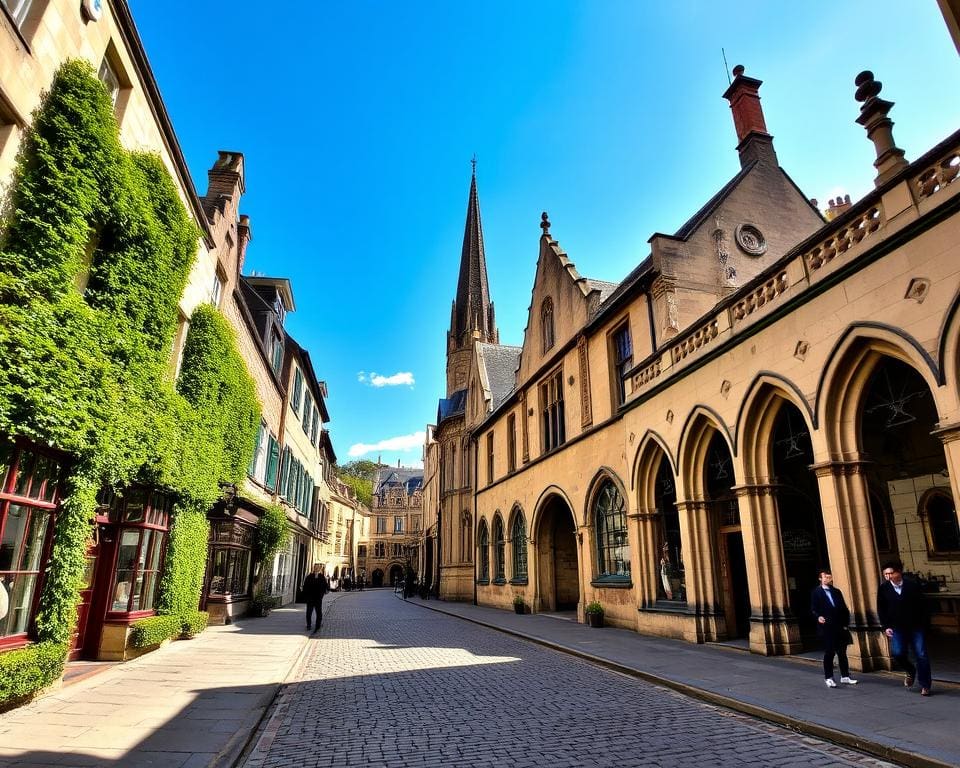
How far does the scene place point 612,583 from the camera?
628 inches

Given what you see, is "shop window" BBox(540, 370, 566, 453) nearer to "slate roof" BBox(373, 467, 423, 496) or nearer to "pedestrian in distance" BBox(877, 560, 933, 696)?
"pedestrian in distance" BBox(877, 560, 933, 696)

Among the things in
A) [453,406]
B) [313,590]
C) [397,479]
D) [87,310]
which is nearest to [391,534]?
[397,479]

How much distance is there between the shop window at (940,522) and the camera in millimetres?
12055

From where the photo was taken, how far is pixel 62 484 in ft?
25.0

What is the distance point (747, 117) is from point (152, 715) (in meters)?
21.3

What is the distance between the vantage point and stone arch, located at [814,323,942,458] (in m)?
8.22

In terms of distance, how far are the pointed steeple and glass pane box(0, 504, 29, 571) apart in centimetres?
4835

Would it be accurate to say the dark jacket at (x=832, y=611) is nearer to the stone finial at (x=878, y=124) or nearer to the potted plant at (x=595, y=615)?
the stone finial at (x=878, y=124)

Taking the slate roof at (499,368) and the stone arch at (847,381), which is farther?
the slate roof at (499,368)

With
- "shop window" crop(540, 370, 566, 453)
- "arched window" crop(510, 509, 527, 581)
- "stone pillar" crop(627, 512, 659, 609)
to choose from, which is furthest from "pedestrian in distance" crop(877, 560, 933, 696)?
"arched window" crop(510, 509, 527, 581)

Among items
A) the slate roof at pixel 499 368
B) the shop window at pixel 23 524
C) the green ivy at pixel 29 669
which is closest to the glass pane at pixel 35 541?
the shop window at pixel 23 524

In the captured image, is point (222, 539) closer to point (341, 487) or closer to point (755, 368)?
point (755, 368)

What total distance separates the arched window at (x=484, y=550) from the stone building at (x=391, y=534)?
47472 millimetres

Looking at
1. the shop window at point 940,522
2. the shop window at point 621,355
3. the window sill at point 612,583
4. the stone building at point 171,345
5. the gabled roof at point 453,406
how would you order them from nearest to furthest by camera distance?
the stone building at point 171,345, the shop window at point 940,522, the window sill at point 612,583, the shop window at point 621,355, the gabled roof at point 453,406
